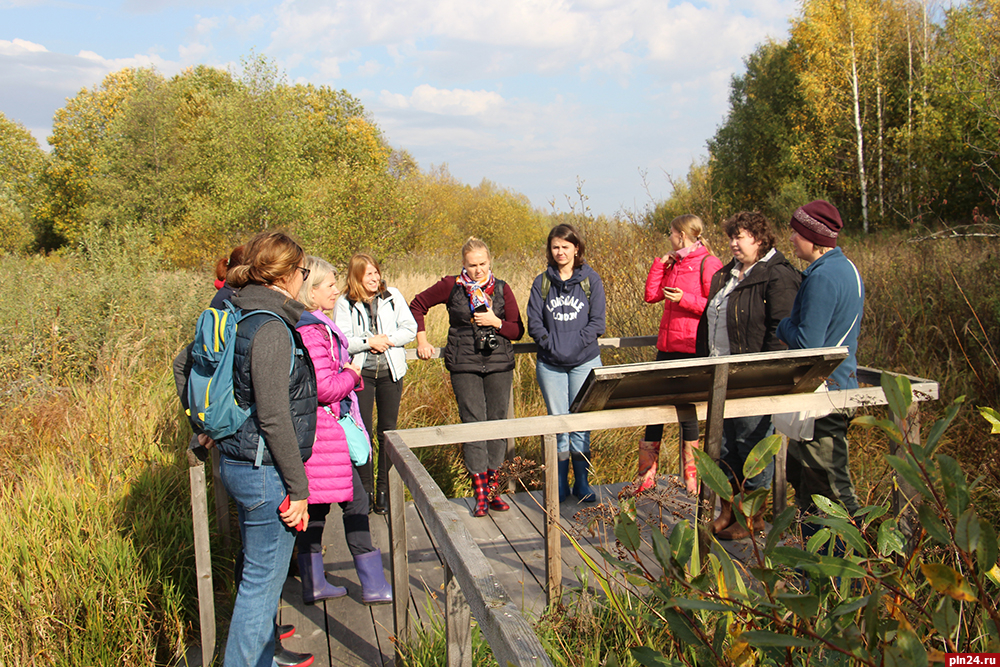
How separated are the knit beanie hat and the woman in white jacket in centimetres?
223

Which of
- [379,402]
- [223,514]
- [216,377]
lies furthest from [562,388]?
[216,377]

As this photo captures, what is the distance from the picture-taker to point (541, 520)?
4125 mm

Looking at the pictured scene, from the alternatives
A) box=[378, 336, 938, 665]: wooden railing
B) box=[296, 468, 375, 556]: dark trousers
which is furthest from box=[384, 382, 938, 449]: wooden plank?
box=[296, 468, 375, 556]: dark trousers

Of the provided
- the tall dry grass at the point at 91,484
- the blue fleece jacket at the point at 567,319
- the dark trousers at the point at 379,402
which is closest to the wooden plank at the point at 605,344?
the blue fleece jacket at the point at 567,319

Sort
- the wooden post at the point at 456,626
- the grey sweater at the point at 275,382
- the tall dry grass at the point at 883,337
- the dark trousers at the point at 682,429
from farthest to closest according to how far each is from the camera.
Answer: the tall dry grass at the point at 883,337 → the dark trousers at the point at 682,429 → the grey sweater at the point at 275,382 → the wooden post at the point at 456,626

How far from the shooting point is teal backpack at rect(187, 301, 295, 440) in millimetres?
2293

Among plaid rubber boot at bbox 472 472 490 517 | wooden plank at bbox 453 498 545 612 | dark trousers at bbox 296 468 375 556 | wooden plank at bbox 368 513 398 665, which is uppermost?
dark trousers at bbox 296 468 375 556

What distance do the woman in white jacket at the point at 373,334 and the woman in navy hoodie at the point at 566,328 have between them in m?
0.83

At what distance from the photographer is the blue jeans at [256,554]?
7.82ft

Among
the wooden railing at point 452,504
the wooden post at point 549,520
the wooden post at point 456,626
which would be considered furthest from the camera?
the wooden post at point 549,520

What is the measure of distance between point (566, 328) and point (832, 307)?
1.61 meters

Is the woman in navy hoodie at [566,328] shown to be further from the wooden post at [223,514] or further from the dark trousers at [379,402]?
the wooden post at [223,514]

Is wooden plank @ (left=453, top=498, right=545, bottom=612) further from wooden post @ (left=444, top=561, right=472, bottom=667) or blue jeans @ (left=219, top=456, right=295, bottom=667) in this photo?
wooden post @ (left=444, top=561, right=472, bottom=667)

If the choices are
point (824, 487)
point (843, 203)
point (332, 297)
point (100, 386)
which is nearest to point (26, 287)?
point (100, 386)
